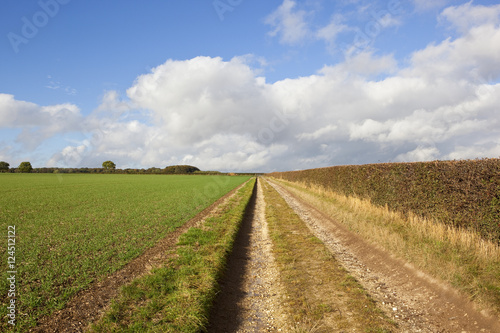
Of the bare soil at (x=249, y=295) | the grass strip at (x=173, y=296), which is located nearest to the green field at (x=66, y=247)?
the grass strip at (x=173, y=296)

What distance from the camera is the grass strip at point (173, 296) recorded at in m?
4.50

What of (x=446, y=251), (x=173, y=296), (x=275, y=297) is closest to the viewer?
(x=173, y=296)

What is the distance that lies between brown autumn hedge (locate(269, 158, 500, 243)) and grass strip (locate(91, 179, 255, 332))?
323 inches

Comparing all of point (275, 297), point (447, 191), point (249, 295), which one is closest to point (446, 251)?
point (447, 191)

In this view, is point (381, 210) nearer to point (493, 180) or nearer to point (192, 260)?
point (493, 180)

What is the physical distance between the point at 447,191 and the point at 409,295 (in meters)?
5.16

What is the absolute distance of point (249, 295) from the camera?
5953mm

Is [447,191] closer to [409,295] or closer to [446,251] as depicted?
[446,251]

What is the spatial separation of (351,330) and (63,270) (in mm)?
7719

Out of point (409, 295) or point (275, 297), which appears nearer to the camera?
point (275, 297)

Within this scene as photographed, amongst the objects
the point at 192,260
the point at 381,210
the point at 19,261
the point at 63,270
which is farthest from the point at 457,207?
the point at 19,261

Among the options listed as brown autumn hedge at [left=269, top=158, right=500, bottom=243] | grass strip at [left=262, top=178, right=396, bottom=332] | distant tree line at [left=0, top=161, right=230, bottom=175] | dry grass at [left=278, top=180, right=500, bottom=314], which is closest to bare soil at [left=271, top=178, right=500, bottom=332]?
dry grass at [left=278, top=180, right=500, bottom=314]

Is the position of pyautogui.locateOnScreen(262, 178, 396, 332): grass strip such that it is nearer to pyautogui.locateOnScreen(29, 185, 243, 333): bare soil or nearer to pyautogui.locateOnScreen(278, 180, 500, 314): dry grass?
pyautogui.locateOnScreen(278, 180, 500, 314): dry grass

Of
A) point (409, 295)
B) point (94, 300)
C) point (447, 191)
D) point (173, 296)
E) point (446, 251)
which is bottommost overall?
point (409, 295)
